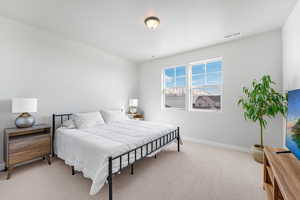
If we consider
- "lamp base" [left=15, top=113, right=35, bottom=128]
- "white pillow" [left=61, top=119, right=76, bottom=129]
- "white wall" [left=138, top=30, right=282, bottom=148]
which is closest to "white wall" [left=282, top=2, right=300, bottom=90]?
"white wall" [left=138, top=30, right=282, bottom=148]

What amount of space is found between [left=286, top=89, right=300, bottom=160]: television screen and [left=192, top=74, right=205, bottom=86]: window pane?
233 cm

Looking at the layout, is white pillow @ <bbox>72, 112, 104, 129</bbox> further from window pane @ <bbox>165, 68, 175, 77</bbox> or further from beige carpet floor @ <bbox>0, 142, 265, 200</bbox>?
window pane @ <bbox>165, 68, 175, 77</bbox>

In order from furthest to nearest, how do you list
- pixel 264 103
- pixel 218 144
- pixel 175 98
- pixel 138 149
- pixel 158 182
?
pixel 175 98 → pixel 218 144 → pixel 264 103 → pixel 138 149 → pixel 158 182

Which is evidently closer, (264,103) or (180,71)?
(264,103)

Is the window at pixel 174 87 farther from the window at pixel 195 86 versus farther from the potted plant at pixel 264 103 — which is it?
the potted plant at pixel 264 103

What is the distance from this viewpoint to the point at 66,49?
3143 millimetres

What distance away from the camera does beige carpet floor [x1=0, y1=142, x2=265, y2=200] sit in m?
1.71

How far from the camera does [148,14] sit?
7.25 feet

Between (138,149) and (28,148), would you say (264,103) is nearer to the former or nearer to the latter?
(138,149)

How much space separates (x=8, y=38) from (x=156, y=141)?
3432 millimetres

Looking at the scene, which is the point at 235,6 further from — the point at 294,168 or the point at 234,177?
the point at 234,177

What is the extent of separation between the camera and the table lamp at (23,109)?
215cm

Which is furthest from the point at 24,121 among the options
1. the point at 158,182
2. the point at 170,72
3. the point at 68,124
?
the point at 170,72

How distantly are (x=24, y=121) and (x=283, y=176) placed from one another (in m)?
3.70
